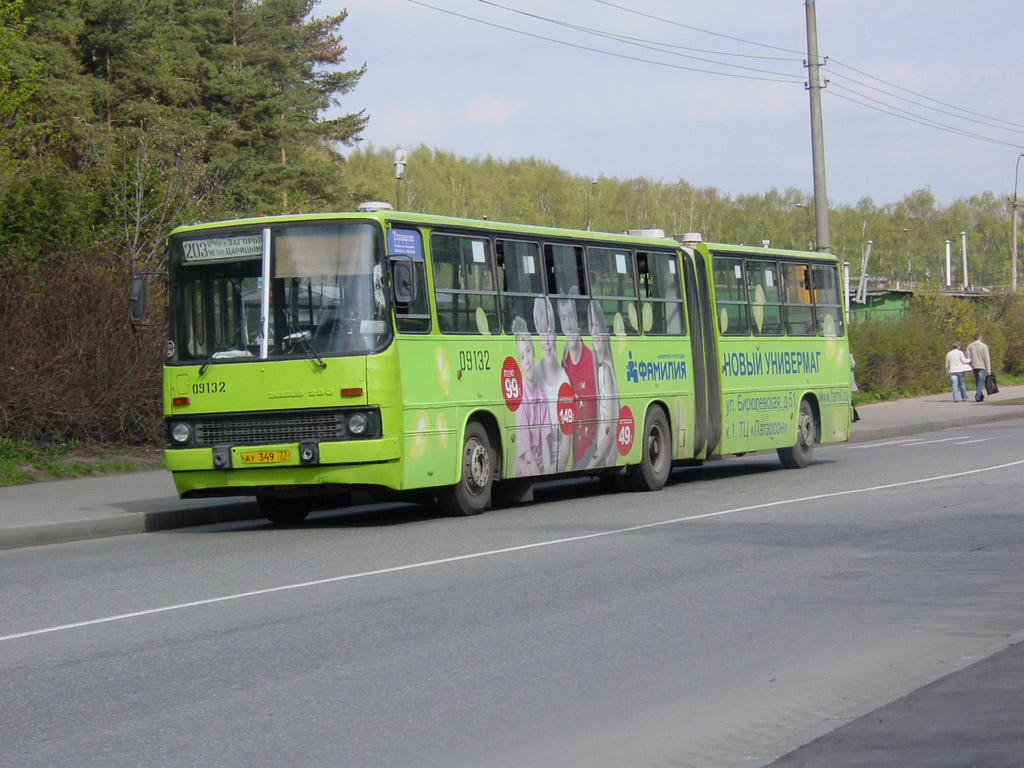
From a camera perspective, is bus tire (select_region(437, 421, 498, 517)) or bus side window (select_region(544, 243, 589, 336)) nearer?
bus tire (select_region(437, 421, 498, 517))

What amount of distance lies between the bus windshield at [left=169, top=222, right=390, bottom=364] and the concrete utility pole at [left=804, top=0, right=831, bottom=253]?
15.1 meters

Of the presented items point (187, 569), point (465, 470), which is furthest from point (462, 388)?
point (187, 569)

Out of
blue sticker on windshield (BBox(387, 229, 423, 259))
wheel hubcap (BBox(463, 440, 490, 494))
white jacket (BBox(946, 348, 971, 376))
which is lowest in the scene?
wheel hubcap (BBox(463, 440, 490, 494))

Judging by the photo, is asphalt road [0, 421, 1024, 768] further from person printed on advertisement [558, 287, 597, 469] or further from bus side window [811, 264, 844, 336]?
bus side window [811, 264, 844, 336]

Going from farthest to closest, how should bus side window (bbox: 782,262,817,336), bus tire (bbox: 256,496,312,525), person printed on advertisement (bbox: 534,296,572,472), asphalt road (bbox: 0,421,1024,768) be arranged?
bus side window (bbox: 782,262,817,336) → person printed on advertisement (bbox: 534,296,572,472) → bus tire (bbox: 256,496,312,525) → asphalt road (bbox: 0,421,1024,768)

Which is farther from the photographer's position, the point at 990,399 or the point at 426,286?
the point at 990,399

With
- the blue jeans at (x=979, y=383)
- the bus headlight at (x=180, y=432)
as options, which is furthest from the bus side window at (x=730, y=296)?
the blue jeans at (x=979, y=383)

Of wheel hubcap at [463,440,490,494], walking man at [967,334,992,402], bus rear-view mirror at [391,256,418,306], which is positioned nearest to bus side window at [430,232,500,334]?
bus rear-view mirror at [391,256,418,306]

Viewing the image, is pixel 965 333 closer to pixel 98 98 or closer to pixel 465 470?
pixel 98 98

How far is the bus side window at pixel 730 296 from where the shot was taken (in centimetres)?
2062

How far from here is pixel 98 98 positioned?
43562 millimetres

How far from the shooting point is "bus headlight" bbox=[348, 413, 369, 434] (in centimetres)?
1407

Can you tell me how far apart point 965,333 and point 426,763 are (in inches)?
1784

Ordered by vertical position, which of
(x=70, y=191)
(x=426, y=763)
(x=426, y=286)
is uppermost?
(x=70, y=191)
